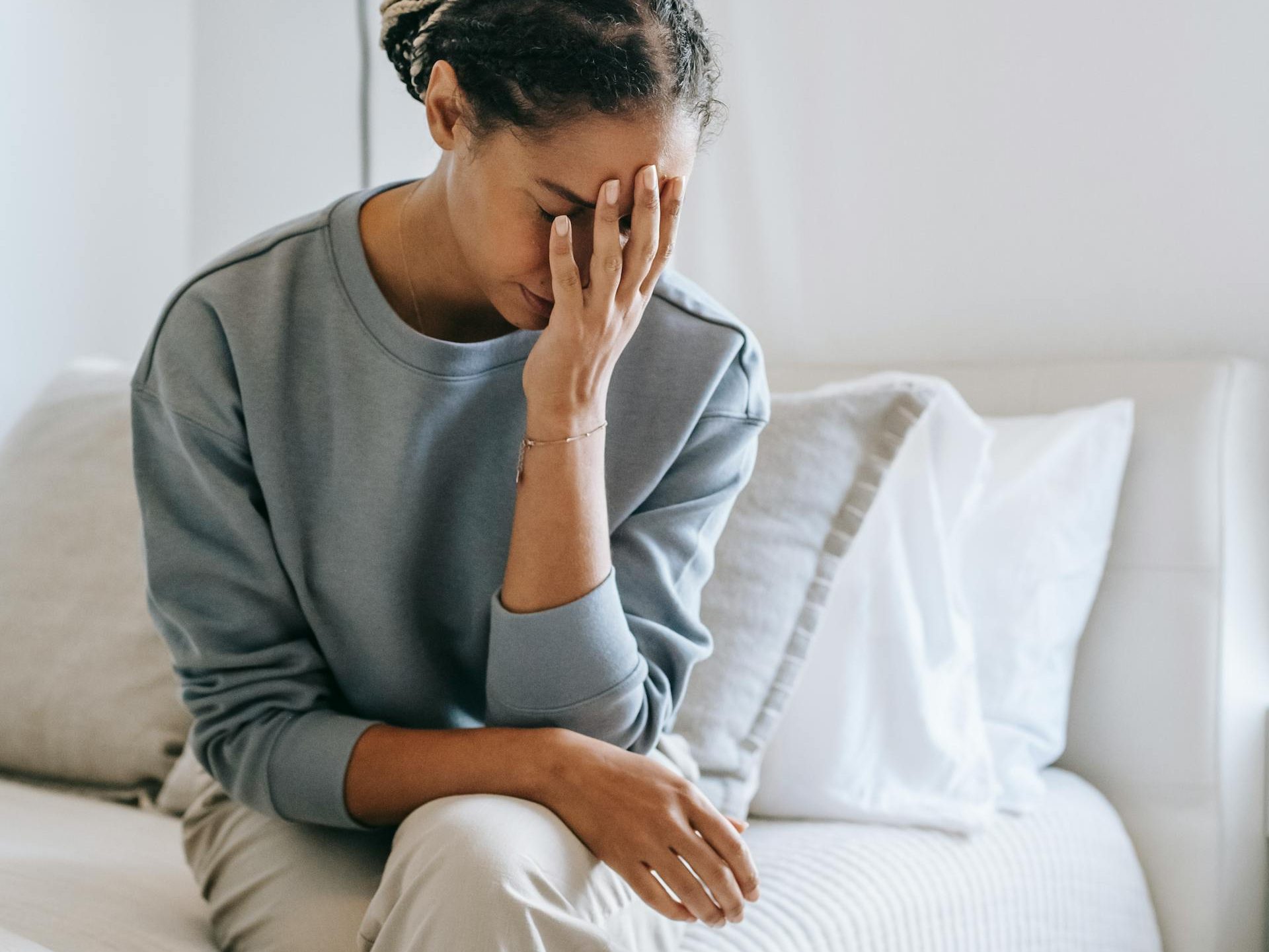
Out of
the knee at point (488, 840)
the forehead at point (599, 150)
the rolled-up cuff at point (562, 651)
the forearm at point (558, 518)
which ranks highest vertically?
the forehead at point (599, 150)

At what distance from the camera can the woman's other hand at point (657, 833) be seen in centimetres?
82

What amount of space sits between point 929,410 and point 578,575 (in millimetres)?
559

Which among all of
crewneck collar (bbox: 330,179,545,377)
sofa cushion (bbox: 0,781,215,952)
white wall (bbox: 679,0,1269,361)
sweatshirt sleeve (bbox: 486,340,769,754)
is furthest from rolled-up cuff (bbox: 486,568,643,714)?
white wall (bbox: 679,0,1269,361)

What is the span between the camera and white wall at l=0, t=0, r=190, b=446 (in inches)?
88.4

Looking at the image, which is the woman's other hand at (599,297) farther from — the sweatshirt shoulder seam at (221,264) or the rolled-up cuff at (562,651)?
the sweatshirt shoulder seam at (221,264)

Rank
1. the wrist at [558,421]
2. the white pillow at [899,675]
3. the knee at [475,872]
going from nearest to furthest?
the knee at [475,872]
the wrist at [558,421]
the white pillow at [899,675]

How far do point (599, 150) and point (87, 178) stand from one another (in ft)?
5.99

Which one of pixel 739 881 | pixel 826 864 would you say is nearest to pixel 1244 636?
pixel 826 864

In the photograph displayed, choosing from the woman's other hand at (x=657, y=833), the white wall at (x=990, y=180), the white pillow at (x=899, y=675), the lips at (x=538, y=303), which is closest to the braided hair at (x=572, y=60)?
the lips at (x=538, y=303)

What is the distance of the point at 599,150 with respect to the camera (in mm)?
867

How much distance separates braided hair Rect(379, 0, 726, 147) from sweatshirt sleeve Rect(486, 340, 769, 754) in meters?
0.28

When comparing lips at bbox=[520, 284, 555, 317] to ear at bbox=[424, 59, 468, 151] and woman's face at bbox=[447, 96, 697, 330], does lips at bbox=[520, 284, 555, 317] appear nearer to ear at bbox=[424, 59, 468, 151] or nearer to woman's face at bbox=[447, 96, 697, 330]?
woman's face at bbox=[447, 96, 697, 330]

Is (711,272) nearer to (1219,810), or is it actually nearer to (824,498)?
(824,498)

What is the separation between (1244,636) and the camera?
143 centimetres
